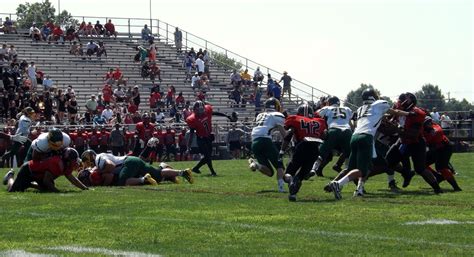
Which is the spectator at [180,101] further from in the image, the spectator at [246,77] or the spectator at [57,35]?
the spectator at [57,35]

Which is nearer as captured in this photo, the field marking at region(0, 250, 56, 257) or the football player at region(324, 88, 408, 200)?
the field marking at region(0, 250, 56, 257)

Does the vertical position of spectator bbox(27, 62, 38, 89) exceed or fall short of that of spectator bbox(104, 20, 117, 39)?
it falls short

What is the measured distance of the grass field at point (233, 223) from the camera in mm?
10156

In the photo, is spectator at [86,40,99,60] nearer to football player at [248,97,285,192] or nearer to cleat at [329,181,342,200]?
football player at [248,97,285,192]

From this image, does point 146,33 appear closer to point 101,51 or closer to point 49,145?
point 101,51

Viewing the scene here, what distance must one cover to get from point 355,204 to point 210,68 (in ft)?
114

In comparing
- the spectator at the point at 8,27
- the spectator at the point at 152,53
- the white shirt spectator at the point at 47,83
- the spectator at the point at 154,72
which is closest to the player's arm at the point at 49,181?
the white shirt spectator at the point at 47,83

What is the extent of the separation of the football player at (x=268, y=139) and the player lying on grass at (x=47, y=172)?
3.11 m

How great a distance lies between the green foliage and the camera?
166 feet

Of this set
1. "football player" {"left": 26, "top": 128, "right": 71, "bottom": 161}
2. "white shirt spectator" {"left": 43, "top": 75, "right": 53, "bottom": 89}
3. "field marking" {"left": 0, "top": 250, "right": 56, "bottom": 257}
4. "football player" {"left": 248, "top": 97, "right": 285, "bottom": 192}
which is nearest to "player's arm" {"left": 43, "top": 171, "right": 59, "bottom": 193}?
"football player" {"left": 26, "top": 128, "right": 71, "bottom": 161}

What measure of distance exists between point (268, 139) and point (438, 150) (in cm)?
307

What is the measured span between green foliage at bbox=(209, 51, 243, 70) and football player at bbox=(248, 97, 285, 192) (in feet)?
104

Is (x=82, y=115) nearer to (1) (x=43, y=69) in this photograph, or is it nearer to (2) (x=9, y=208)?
(1) (x=43, y=69)

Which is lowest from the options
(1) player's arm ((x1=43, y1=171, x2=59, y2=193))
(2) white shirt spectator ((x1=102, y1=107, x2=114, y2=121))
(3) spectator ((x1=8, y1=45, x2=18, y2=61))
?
(2) white shirt spectator ((x1=102, y1=107, x2=114, y2=121))
